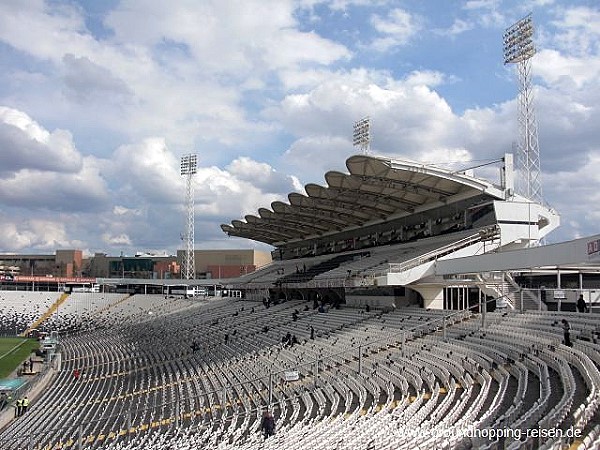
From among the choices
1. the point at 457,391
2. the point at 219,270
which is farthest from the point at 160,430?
the point at 219,270

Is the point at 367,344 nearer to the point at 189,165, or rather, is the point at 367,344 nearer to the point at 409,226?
the point at 409,226

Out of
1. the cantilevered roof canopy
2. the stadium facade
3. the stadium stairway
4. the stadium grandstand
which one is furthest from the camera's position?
the stadium stairway

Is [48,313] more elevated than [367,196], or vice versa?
[367,196]

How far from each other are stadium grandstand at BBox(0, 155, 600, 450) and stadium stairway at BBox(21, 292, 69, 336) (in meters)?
8.73

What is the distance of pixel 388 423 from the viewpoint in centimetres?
1072

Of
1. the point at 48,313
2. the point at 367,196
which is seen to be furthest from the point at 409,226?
the point at 48,313

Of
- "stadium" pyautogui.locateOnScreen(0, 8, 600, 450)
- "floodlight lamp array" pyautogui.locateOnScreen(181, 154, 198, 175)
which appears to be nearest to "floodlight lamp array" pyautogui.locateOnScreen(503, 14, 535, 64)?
"stadium" pyautogui.locateOnScreen(0, 8, 600, 450)

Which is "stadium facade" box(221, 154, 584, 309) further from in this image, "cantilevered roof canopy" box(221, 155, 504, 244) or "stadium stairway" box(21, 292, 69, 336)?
"stadium stairway" box(21, 292, 69, 336)

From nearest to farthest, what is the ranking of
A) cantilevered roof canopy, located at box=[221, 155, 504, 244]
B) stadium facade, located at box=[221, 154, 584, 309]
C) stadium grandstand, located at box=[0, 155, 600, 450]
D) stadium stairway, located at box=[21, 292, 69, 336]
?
stadium grandstand, located at box=[0, 155, 600, 450] < stadium facade, located at box=[221, 154, 584, 309] < cantilevered roof canopy, located at box=[221, 155, 504, 244] < stadium stairway, located at box=[21, 292, 69, 336]

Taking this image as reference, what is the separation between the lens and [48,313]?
64625 millimetres

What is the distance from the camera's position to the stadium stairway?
192 ft

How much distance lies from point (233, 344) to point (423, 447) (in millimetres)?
24398

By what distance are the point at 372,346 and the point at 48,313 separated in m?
51.9

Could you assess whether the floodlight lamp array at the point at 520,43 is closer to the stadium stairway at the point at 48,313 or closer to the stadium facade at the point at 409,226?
the stadium facade at the point at 409,226
